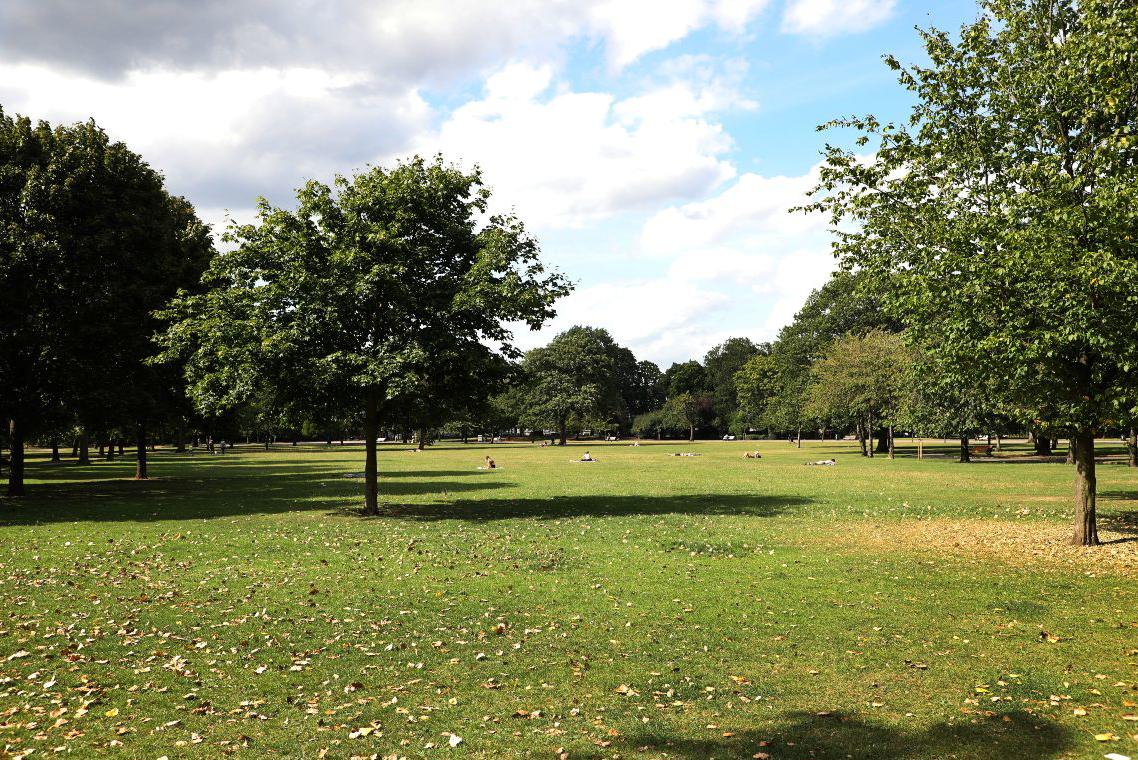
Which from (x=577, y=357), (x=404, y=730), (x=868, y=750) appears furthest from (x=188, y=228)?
(x=577, y=357)

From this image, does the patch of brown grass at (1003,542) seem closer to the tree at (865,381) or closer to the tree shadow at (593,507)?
the tree shadow at (593,507)

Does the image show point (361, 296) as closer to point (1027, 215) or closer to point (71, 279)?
point (71, 279)

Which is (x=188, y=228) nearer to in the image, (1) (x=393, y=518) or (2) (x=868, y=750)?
(1) (x=393, y=518)

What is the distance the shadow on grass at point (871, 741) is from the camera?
645 centimetres

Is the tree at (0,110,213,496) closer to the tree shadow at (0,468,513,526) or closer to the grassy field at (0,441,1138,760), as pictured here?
the tree shadow at (0,468,513,526)

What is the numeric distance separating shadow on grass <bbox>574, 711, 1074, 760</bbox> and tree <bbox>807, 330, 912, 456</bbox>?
52200 mm

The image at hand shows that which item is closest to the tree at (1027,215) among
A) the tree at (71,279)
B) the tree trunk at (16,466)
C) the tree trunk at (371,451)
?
the tree trunk at (371,451)

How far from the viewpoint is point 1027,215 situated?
1538 centimetres

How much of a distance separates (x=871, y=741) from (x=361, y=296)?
18.6 meters

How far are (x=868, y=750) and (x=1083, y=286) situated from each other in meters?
11.5

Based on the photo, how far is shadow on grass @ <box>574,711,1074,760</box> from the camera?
21.1 feet

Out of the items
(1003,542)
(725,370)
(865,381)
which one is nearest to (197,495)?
(1003,542)

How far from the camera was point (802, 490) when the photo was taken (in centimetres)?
3094

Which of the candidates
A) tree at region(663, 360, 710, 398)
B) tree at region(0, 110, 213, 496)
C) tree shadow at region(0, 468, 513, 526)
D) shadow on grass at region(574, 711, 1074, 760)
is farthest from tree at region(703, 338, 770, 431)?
shadow on grass at region(574, 711, 1074, 760)
